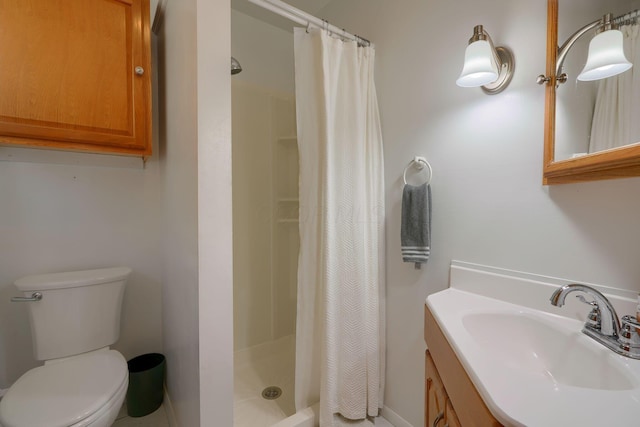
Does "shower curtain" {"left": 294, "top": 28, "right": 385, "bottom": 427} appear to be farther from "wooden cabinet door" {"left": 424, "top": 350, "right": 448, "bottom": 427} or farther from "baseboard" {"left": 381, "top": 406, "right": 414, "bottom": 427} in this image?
"wooden cabinet door" {"left": 424, "top": 350, "right": 448, "bottom": 427}

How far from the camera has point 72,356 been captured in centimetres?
136

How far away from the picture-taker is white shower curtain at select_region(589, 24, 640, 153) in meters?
0.70

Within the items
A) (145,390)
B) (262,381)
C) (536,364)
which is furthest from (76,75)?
(536,364)

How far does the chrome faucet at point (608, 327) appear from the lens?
0.65 m

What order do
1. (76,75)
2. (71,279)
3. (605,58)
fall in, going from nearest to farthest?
(605,58)
(76,75)
(71,279)

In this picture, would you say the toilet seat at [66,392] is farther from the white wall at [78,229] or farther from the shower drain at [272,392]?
the shower drain at [272,392]

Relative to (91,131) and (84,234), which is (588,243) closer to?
(91,131)

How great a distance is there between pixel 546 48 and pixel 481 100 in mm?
246

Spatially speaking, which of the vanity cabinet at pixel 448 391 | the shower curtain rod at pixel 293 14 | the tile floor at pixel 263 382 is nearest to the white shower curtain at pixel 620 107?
the vanity cabinet at pixel 448 391

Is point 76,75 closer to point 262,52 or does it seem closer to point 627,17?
point 262,52

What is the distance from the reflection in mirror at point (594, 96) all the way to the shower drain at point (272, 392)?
6.39 feet

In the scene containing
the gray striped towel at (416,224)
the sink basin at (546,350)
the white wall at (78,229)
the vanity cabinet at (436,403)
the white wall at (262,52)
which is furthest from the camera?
the white wall at (262,52)

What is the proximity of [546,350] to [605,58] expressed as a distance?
0.89 metres

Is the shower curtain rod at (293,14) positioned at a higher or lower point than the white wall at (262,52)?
lower
